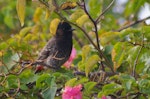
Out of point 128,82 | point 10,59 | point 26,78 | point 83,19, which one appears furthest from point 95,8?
point 128,82

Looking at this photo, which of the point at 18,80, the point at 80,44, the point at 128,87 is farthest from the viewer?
the point at 80,44

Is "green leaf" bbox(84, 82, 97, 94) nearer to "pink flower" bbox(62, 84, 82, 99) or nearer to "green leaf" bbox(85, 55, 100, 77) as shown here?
"pink flower" bbox(62, 84, 82, 99)

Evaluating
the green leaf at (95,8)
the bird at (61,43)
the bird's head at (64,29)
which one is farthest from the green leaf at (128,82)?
the bird's head at (64,29)

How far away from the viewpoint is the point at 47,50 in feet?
16.5

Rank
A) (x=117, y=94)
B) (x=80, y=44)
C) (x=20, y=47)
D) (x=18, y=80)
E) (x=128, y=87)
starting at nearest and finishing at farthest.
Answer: (x=128, y=87) → (x=18, y=80) → (x=117, y=94) → (x=20, y=47) → (x=80, y=44)

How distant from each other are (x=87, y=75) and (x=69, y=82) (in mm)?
236

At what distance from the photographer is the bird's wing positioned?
4.71m

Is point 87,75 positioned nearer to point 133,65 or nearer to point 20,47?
point 133,65

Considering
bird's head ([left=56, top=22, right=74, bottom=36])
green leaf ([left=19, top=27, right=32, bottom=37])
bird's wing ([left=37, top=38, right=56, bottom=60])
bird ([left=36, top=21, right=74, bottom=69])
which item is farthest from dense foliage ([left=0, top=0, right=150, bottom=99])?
bird's head ([left=56, top=22, right=74, bottom=36])

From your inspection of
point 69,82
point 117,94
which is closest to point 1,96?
point 69,82

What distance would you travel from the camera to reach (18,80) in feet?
11.0

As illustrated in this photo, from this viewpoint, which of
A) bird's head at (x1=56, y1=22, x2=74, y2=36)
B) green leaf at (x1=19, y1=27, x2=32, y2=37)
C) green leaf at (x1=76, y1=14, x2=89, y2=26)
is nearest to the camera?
green leaf at (x1=76, y1=14, x2=89, y2=26)

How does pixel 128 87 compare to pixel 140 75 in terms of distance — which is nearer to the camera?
pixel 128 87

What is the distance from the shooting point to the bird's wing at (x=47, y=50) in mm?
4708
